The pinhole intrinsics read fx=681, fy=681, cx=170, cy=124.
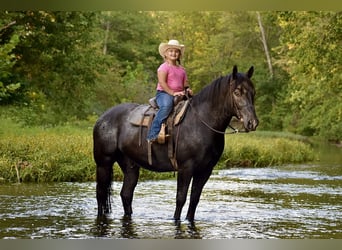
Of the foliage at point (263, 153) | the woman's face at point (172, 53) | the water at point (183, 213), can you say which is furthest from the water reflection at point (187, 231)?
the foliage at point (263, 153)

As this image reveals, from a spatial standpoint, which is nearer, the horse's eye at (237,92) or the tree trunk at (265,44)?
the horse's eye at (237,92)

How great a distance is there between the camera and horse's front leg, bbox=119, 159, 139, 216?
627 centimetres

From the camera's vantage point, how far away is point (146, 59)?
64.0 ft

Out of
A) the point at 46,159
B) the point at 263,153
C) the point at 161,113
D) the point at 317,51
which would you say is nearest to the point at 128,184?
the point at 161,113

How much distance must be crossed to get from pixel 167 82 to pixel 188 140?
1.80ft

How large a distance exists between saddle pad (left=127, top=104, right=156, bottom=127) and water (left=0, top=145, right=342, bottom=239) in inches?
34.6

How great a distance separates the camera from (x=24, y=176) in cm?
900

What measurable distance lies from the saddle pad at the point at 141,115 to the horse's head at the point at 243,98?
0.86 metres

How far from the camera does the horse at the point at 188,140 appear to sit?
18.3 feet

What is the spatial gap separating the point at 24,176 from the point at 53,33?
223 inches

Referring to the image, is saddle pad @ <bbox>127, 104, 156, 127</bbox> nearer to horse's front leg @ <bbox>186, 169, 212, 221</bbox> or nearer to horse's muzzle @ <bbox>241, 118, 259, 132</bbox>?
horse's front leg @ <bbox>186, 169, 212, 221</bbox>

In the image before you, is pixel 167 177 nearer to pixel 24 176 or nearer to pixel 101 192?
pixel 24 176

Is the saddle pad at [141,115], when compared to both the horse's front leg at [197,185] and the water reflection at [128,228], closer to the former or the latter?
the horse's front leg at [197,185]

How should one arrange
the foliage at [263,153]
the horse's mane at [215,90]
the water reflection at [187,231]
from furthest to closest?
the foliage at [263,153]
the horse's mane at [215,90]
the water reflection at [187,231]
